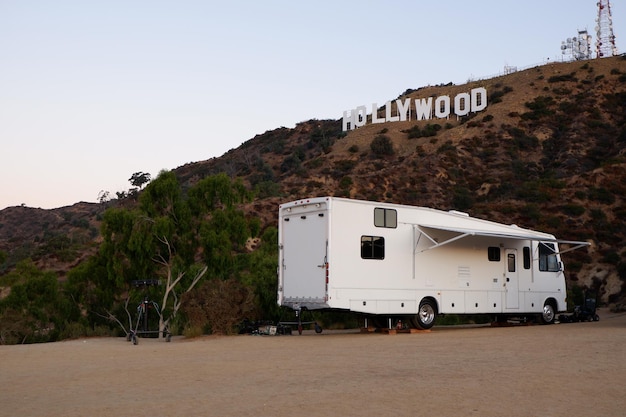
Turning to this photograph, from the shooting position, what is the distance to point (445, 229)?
58.2 feet

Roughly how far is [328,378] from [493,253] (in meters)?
11.3

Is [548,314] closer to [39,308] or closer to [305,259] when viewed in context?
[305,259]

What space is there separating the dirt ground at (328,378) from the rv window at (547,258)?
19.7ft

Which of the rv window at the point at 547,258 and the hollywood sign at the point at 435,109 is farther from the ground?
the hollywood sign at the point at 435,109

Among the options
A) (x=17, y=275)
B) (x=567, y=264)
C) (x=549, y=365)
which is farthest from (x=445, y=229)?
(x=567, y=264)

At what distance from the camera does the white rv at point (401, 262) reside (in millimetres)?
16266

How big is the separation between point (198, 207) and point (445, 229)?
645 cm

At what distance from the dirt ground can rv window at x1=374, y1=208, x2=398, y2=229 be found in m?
3.13

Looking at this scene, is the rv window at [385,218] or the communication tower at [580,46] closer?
the rv window at [385,218]

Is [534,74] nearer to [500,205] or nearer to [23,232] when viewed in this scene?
[500,205]

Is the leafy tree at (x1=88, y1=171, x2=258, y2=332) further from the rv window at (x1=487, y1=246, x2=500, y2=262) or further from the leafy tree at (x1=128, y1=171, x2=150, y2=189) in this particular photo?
the leafy tree at (x1=128, y1=171, x2=150, y2=189)

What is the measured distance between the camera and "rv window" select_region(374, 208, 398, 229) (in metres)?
17.1

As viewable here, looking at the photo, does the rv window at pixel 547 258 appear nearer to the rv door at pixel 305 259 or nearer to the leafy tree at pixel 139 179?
the rv door at pixel 305 259

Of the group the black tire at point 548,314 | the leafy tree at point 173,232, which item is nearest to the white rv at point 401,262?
Answer: the black tire at point 548,314
